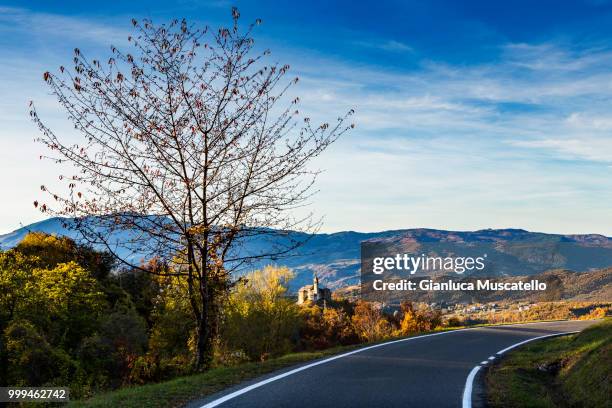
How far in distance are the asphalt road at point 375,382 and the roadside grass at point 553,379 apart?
73 cm

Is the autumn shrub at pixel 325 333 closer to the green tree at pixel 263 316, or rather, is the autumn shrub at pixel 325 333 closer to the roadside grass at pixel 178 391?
the green tree at pixel 263 316

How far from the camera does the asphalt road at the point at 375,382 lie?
902cm

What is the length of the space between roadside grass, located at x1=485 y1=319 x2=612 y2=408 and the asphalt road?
2.38 feet

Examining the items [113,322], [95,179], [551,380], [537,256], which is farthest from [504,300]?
[95,179]

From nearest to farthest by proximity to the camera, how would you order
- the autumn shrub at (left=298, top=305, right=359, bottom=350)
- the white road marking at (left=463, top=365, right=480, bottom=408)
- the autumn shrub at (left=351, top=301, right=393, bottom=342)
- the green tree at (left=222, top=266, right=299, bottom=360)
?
the white road marking at (left=463, top=365, right=480, bottom=408) → the green tree at (left=222, top=266, right=299, bottom=360) → the autumn shrub at (left=351, top=301, right=393, bottom=342) → the autumn shrub at (left=298, top=305, right=359, bottom=350)

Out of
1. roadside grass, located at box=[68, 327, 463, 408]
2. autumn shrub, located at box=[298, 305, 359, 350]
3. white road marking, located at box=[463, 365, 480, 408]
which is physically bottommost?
autumn shrub, located at box=[298, 305, 359, 350]

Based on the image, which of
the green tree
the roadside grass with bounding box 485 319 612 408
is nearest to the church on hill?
the green tree

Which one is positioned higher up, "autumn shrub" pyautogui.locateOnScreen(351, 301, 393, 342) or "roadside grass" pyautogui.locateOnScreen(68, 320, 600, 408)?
"roadside grass" pyautogui.locateOnScreen(68, 320, 600, 408)

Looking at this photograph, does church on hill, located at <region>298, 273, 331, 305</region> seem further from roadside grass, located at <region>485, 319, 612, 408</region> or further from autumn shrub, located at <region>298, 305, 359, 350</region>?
roadside grass, located at <region>485, 319, 612, 408</region>

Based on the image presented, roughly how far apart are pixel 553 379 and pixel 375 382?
6.36m

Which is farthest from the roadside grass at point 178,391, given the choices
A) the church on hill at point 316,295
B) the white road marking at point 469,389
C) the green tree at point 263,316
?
the church on hill at point 316,295

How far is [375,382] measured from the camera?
36.0 feet

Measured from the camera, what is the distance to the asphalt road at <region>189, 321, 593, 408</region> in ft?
29.6

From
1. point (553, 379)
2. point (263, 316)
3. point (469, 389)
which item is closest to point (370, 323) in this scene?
point (263, 316)
